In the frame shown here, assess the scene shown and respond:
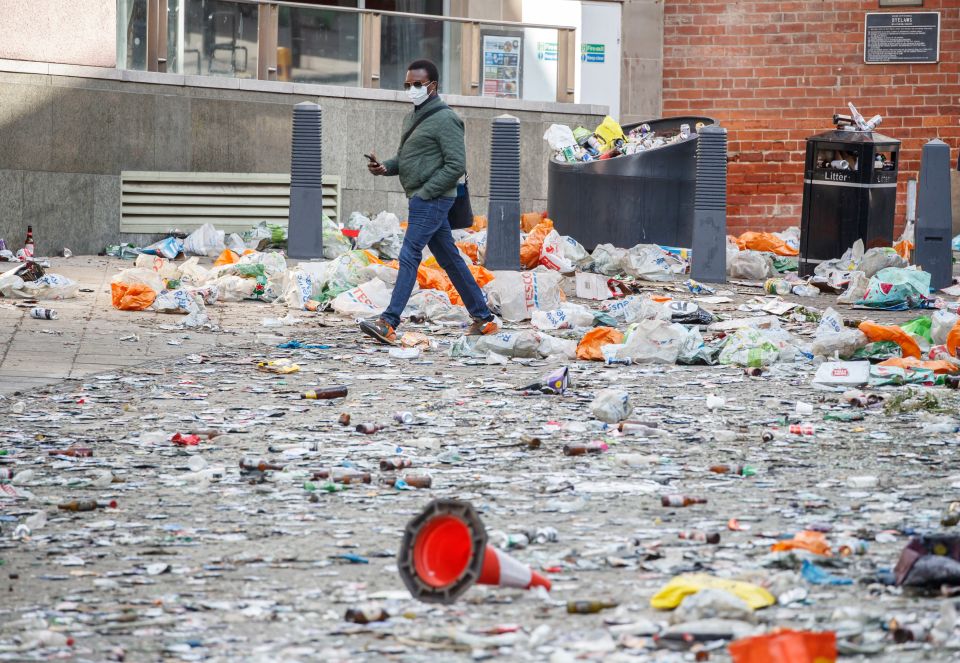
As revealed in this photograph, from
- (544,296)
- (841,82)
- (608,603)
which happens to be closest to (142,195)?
(544,296)

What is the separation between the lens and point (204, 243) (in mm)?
13695

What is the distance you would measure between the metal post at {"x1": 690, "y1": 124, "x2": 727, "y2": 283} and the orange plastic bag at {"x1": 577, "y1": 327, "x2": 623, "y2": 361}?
4.05m

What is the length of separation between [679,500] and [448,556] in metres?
1.29

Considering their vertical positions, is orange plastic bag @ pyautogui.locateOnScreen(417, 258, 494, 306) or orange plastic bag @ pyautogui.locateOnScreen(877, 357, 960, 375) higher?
orange plastic bag @ pyautogui.locateOnScreen(417, 258, 494, 306)

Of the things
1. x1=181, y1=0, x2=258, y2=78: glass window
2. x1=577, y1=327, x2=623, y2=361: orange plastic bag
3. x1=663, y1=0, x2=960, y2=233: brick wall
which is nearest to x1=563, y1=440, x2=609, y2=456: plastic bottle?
x1=577, y1=327, x2=623, y2=361: orange plastic bag

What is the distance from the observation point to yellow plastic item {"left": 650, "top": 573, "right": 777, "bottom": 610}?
12.0ft

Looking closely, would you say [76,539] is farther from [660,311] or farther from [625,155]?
[625,155]

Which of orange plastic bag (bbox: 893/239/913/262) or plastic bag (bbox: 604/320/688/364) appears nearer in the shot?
plastic bag (bbox: 604/320/688/364)

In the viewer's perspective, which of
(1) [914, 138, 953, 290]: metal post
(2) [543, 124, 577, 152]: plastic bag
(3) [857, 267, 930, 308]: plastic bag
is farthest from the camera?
(2) [543, 124, 577, 152]: plastic bag

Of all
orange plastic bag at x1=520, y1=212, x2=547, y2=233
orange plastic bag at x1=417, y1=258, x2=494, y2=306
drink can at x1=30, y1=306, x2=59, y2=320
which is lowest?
drink can at x1=30, y1=306, x2=59, y2=320

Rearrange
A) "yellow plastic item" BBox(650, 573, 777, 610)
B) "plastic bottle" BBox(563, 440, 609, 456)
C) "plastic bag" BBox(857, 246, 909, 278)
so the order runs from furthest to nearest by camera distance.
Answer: "plastic bag" BBox(857, 246, 909, 278) → "plastic bottle" BBox(563, 440, 609, 456) → "yellow plastic item" BBox(650, 573, 777, 610)

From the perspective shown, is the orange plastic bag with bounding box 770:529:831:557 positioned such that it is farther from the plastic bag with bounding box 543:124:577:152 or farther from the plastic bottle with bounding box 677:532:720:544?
the plastic bag with bounding box 543:124:577:152

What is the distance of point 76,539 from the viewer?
4.38 meters

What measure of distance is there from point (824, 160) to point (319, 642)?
10.4m
